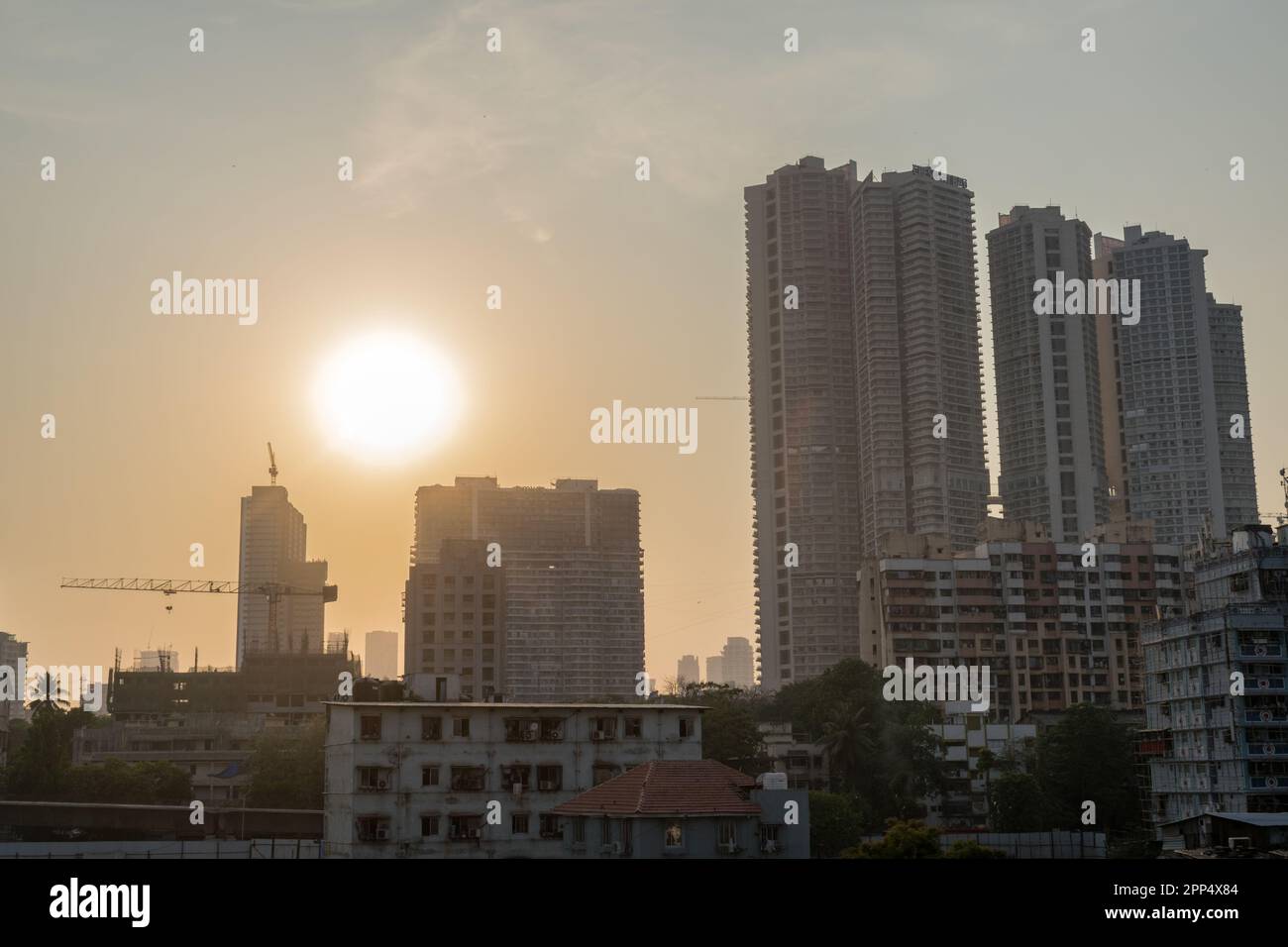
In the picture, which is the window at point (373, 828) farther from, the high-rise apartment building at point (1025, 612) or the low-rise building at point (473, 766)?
the high-rise apartment building at point (1025, 612)

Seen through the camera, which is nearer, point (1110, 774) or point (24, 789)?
point (1110, 774)

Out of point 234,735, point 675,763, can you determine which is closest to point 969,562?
point 234,735

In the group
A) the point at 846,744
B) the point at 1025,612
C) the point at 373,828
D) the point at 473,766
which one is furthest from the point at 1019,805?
the point at 1025,612

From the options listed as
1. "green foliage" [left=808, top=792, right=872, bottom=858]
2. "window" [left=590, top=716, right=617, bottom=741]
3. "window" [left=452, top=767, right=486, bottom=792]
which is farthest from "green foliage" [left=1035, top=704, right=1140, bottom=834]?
"window" [left=452, top=767, right=486, bottom=792]

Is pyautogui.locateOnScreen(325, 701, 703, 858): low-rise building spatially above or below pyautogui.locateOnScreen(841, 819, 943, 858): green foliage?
above

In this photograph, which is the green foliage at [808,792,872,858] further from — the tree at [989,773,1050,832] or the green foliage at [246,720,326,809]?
the green foliage at [246,720,326,809]

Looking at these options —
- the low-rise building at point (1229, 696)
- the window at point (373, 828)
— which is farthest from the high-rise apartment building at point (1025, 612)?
the window at point (373, 828)
